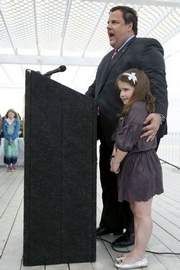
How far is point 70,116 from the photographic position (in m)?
1.84

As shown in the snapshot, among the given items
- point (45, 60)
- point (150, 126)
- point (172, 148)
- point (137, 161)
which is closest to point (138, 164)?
point (137, 161)

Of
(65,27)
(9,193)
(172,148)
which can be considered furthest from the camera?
(172,148)

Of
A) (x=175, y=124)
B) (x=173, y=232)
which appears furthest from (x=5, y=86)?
(x=173, y=232)

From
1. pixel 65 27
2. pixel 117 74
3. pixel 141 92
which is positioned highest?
pixel 65 27

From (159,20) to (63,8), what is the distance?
6.16 ft

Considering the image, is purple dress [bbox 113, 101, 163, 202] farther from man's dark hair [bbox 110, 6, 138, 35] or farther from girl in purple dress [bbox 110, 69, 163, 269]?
man's dark hair [bbox 110, 6, 138, 35]

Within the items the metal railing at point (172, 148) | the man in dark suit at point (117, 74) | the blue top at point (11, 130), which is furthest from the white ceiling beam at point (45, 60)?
the man in dark suit at point (117, 74)

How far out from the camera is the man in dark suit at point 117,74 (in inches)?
79.4

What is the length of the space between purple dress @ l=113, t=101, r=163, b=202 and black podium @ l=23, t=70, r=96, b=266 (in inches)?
6.6

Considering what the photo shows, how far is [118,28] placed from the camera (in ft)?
6.86

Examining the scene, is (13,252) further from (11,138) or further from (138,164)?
(11,138)

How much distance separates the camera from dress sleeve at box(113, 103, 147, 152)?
5.62ft

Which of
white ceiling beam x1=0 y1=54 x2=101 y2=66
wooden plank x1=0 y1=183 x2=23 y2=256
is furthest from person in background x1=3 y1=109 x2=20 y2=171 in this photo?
wooden plank x1=0 y1=183 x2=23 y2=256

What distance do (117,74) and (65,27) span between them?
547 centimetres
